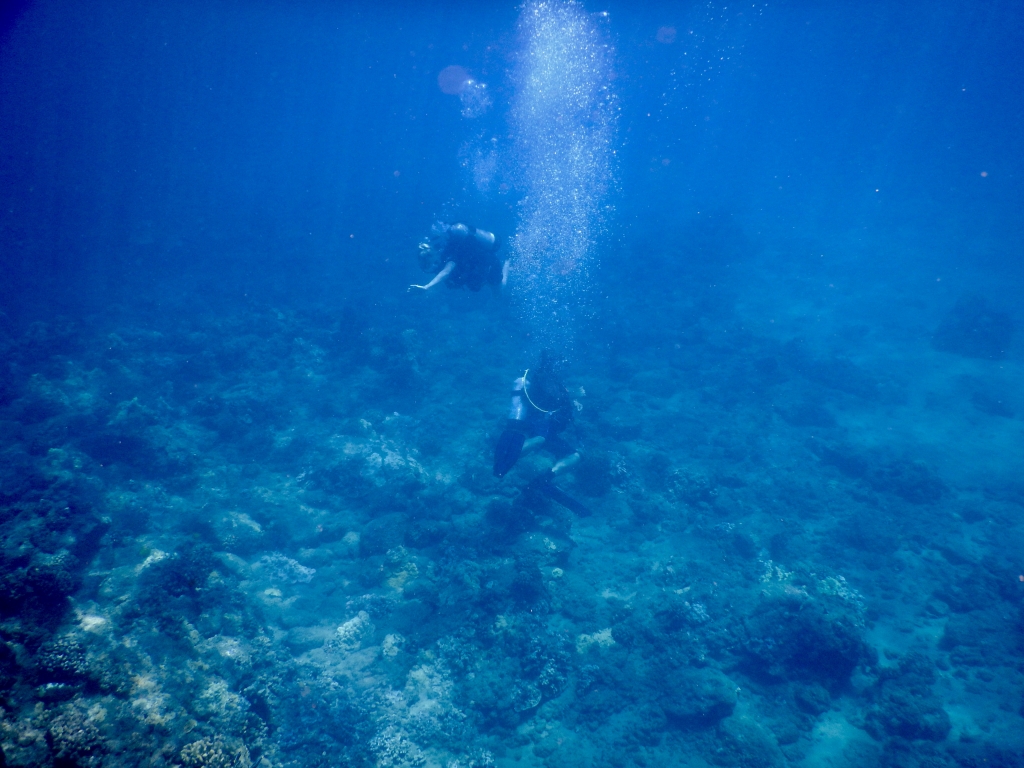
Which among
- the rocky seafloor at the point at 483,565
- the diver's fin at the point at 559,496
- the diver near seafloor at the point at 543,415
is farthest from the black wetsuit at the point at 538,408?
the rocky seafloor at the point at 483,565

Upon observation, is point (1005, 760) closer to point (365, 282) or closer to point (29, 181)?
point (365, 282)

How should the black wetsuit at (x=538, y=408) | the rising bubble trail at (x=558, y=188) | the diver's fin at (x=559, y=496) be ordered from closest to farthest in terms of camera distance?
the black wetsuit at (x=538, y=408) → the diver's fin at (x=559, y=496) → the rising bubble trail at (x=558, y=188)

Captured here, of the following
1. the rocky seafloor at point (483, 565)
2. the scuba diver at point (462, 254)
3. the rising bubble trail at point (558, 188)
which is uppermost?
the rising bubble trail at point (558, 188)

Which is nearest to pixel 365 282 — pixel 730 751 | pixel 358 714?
pixel 358 714

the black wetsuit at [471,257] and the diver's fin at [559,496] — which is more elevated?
the black wetsuit at [471,257]

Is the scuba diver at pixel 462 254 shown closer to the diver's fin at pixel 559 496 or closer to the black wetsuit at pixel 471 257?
the black wetsuit at pixel 471 257

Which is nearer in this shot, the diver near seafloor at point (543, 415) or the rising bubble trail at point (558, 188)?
the diver near seafloor at point (543, 415)

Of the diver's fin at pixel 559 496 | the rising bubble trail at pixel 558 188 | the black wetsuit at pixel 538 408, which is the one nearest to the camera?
the black wetsuit at pixel 538 408

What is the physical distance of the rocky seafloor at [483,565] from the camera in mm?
5570

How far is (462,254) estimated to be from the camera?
380 inches

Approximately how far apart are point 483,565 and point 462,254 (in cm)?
658

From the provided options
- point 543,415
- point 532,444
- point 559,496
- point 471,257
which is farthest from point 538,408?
point 471,257

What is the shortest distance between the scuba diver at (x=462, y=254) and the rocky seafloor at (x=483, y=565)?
4.49 meters

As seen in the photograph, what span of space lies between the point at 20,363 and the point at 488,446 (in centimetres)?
1569
